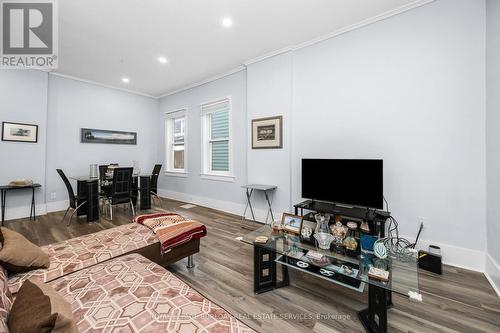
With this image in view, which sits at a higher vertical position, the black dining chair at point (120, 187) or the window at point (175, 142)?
the window at point (175, 142)

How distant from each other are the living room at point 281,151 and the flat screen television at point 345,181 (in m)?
0.03

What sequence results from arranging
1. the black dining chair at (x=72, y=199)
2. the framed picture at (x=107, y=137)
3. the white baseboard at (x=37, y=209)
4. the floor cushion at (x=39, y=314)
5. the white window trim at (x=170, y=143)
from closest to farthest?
the floor cushion at (x=39, y=314)
the black dining chair at (x=72, y=199)
the white baseboard at (x=37, y=209)
the framed picture at (x=107, y=137)
the white window trim at (x=170, y=143)

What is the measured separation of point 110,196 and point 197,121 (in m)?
2.50

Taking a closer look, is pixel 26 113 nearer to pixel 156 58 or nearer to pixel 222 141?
pixel 156 58

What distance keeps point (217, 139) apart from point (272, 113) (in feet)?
5.51

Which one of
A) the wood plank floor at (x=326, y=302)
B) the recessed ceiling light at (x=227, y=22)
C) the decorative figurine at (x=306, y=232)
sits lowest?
the wood plank floor at (x=326, y=302)

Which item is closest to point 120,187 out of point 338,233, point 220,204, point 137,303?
point 220,204

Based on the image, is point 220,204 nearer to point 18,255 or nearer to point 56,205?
point 18,255

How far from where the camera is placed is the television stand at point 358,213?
7.95 feet

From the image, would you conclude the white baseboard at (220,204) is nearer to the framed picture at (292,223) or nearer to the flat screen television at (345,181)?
the flat screen television at (345,181)

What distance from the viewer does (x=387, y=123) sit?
2676 millimetres

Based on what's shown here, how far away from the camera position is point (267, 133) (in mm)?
3748

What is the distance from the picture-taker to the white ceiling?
251cm

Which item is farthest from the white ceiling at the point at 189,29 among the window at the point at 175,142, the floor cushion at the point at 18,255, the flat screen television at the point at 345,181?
the floor cushion at the point at 18,255
